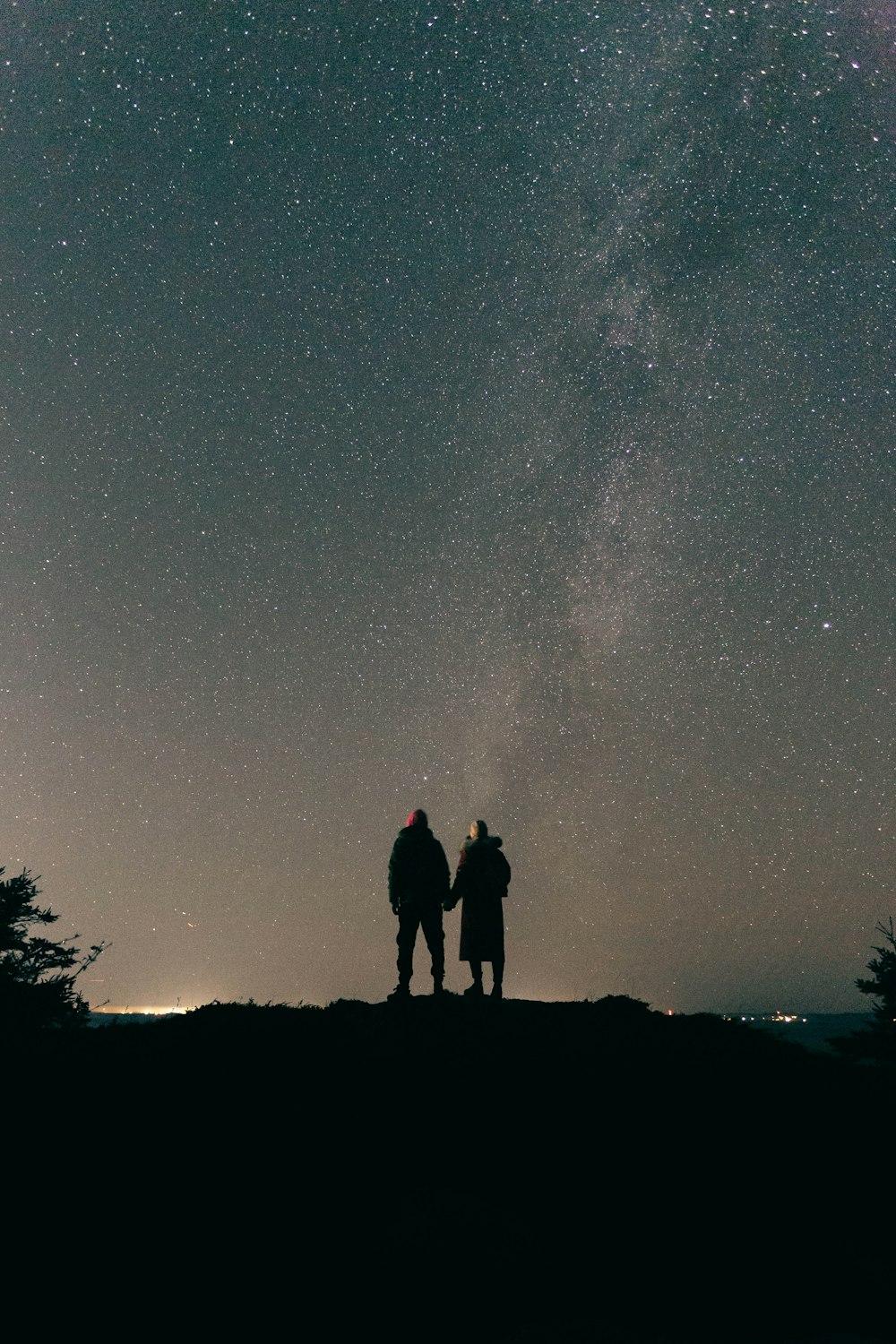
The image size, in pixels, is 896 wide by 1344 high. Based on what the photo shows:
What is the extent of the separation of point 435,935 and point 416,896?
656 mm

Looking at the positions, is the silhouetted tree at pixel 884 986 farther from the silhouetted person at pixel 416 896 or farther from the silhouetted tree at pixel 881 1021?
the silhouetted person at pixel 416 896

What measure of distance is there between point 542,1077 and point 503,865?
3840 millimetres

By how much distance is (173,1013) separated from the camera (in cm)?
879

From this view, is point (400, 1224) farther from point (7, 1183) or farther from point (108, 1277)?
point (7, 1183)

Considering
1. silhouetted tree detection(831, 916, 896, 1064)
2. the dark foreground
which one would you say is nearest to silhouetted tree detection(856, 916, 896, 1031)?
silhouetted tree detection(831, 916, 896, 1064)

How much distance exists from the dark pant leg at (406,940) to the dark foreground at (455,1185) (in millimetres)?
2064

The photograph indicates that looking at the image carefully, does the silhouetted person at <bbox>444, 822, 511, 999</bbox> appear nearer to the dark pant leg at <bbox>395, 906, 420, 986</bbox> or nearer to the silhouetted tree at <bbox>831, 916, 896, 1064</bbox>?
the dark pant leg at <bbox>395, 906, 420, 986</bbox>

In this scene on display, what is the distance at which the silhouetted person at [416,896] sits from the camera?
953cm

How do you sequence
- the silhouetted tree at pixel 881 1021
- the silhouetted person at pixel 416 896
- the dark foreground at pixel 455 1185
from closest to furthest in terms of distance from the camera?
the dark foreground at pixel 455 1185, the silhouetted person at pixel 416 896, the silhouetted tree at pixel 881 1021

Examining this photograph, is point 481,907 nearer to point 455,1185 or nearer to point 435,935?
point 435,935

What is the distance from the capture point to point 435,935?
9.67 metres

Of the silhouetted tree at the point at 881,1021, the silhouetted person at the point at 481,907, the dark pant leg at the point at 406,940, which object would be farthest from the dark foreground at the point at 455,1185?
the silhouetted tree at the point at 881,1021

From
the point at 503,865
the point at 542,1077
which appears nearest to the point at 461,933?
the point at 503,865

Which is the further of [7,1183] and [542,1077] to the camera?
[542,1077]
